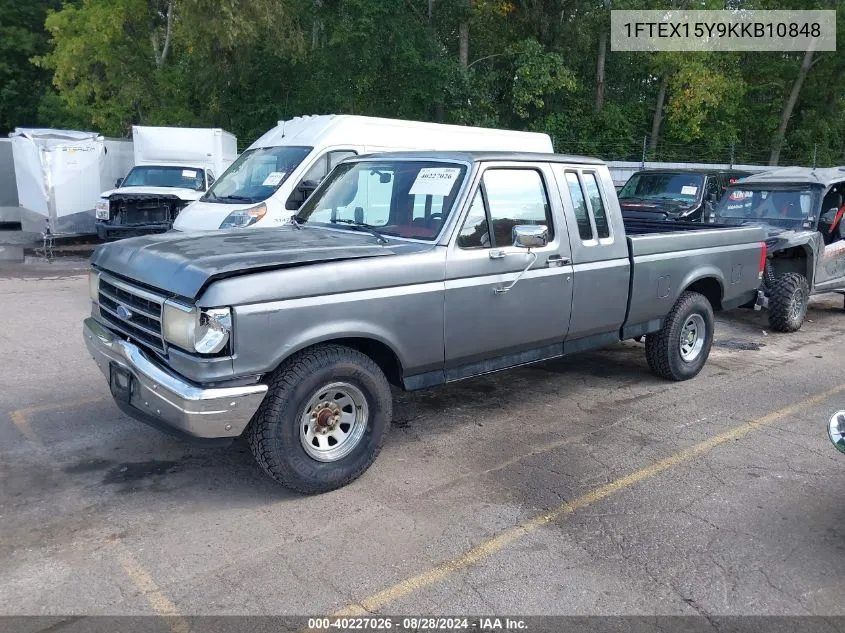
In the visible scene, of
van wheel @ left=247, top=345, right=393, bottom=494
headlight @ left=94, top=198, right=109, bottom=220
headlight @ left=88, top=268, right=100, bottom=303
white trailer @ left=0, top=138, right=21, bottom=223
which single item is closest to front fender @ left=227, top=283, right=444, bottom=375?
van wheel @ left=247, top=345, right=393, bottom=494

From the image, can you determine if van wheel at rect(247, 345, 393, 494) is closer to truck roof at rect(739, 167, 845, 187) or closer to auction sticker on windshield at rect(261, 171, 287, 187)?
auction sticker on windshield at rect(261, 171, 287, 187)

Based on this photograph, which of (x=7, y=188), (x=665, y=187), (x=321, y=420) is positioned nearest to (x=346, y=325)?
(x=321, y=420)

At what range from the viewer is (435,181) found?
5203 millimetres

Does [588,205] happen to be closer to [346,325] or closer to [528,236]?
[528,236]

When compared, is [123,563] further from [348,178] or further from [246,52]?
[246,52]

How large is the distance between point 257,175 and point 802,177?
759 centimetres

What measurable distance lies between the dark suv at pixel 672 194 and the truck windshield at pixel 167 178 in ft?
29.0

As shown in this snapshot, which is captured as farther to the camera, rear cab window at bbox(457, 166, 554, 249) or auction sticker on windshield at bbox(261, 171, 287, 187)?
auction sticker on windshield at bbox(261, 171, 287, 187)

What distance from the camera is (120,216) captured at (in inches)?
552

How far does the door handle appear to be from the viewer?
215 inches

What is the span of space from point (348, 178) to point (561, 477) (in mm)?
2790

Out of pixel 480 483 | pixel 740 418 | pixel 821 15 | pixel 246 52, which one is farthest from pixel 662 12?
pixel 480 483

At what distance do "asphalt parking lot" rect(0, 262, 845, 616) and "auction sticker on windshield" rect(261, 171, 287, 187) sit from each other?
172 inches

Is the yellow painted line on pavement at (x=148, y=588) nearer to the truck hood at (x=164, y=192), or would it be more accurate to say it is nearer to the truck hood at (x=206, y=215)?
the truck hood at (x=206, y=215)
